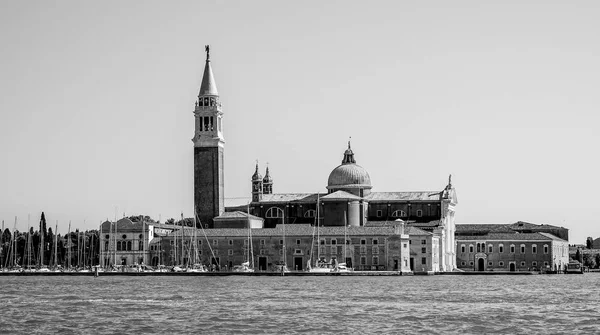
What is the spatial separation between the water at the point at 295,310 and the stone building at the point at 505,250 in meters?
39.0

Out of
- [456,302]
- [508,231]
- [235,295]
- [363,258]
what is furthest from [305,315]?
[508,231]

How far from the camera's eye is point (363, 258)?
284 ft

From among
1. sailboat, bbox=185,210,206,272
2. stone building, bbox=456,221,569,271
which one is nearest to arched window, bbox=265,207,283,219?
sailboat, bbox=185,210,206,272

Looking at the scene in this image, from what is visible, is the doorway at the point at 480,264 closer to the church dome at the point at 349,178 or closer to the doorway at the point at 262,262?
the church dome at the point at 349,178

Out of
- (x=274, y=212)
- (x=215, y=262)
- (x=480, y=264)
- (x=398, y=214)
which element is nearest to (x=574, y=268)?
(x=480, y=264)

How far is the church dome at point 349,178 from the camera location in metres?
93.8

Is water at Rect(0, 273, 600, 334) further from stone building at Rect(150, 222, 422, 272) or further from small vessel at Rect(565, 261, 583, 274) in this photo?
small vessel at Rect(565, 261, 583, 274)

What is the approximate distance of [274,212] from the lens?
Result: 95.3 m

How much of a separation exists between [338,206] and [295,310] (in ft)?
165

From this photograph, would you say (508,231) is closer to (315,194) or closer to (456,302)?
(315,194)

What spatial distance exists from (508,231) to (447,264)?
31.2 feet

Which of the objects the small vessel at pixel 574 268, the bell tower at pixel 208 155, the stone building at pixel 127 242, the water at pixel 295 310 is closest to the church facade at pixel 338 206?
the bell tower at pixel 208 155

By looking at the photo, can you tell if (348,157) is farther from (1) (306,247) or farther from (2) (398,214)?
(1) (306,247)

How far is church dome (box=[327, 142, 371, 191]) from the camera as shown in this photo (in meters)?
93.8
